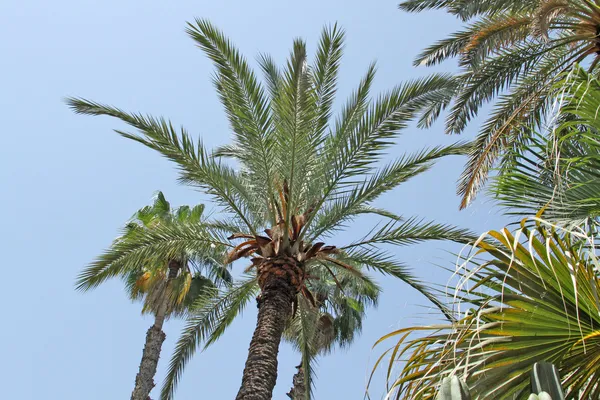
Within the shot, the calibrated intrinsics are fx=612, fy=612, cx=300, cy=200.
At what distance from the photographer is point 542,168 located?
16.1 ft

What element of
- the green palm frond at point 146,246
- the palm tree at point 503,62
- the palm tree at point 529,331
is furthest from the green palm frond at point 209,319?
the palm tree at point 529,331

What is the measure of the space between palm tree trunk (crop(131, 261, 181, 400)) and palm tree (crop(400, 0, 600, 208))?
27.5 feet

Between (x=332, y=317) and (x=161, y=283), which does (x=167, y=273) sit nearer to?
(x=161, y=283)

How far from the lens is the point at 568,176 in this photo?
15.3 ft

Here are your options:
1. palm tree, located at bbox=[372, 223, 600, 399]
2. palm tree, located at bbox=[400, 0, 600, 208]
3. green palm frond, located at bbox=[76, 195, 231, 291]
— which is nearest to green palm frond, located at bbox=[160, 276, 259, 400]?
green palm frond, located at bbox=[76, 195, 231, 291]

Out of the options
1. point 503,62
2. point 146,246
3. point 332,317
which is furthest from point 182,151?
point 332,317

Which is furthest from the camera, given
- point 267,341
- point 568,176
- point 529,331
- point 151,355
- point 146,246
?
point 151,355

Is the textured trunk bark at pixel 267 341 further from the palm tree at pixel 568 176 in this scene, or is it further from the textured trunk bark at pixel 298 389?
the textured trunk bark at pixel 298 389

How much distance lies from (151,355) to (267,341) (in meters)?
6.83

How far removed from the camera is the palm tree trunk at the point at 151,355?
45.1 ft

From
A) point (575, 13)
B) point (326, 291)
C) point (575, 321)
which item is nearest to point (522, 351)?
point (575, 321)

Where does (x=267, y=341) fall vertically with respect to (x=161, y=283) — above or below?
below

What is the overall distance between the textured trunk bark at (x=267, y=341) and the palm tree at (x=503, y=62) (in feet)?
10.4

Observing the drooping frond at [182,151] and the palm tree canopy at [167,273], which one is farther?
the palm tree canopy at [167,273]
